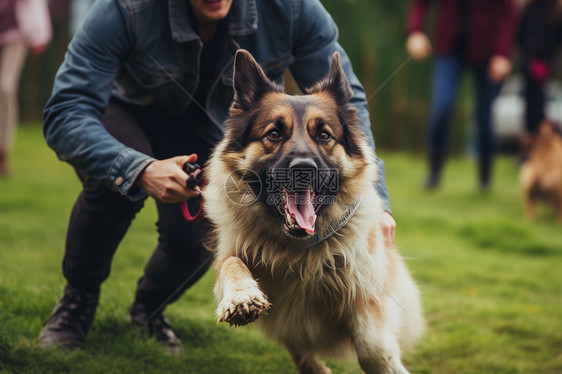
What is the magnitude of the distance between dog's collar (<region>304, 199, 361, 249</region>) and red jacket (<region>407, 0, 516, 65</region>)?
4.73 metres

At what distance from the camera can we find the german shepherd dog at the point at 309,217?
7.87 feet

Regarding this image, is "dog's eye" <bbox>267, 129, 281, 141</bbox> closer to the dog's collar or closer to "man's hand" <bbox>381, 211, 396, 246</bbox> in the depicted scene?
the dog's collar

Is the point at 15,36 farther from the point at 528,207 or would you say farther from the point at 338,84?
the point at 528,207

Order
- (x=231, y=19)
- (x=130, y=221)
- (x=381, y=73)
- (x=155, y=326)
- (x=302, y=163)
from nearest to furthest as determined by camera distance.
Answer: (x=302, y=163) < (x=231, y=19) < (x=130, y=221) < (x=155, y=326) < (x=381, y=73)

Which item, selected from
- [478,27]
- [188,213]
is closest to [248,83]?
[188,213]

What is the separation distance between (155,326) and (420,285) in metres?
2.21

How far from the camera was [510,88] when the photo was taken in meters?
14.8

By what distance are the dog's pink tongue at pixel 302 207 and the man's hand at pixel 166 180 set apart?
1.28 feet

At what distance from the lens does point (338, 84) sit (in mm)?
2564

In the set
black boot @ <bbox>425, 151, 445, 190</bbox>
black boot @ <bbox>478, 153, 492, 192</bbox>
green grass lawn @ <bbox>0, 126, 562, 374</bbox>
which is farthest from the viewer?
black boot @ <bbox>478, 153, 492, 192</bbox>

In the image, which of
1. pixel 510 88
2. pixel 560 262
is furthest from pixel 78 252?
pixel 510 88

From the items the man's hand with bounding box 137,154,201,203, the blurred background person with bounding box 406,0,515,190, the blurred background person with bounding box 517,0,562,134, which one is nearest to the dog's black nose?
the man's hand with bounding box 137,154,201,203

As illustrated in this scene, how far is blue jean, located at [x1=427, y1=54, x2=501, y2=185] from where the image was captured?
681 centimetres

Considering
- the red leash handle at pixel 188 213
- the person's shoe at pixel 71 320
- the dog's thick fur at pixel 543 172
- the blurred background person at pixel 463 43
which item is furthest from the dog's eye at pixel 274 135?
the dog's thick fur at pixel 543 172
